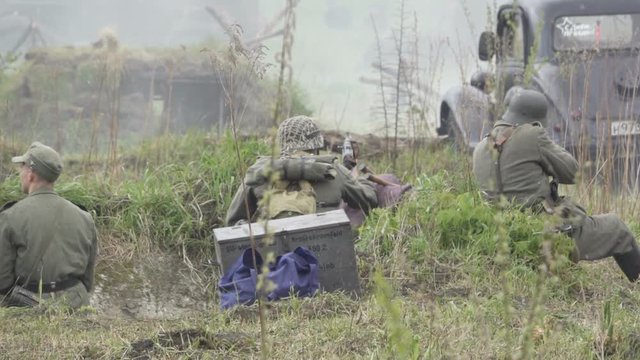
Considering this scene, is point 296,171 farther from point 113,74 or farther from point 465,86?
point 113,74

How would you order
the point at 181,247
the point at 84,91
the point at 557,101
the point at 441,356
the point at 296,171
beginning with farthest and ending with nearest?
the point at 84,91
the point at 557,101
the point at 181,247
the point at 296,171
the point at 441,356

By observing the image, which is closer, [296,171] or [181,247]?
[296,171]

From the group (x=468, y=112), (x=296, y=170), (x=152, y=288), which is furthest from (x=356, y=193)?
(x=468, y=112)

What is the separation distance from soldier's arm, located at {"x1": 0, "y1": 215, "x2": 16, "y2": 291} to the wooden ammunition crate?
3.56 ft

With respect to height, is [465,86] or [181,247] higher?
[465,86]

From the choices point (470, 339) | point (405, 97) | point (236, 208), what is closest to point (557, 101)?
point (405, 97)

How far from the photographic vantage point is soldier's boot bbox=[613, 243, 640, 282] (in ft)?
23.8

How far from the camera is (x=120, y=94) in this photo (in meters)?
13.6

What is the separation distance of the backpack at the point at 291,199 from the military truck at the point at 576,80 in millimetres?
1618

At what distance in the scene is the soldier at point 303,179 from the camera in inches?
271

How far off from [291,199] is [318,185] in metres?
0.29

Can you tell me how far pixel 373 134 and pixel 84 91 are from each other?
525 centimetres

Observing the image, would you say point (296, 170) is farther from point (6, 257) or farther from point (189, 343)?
point (189, 343)

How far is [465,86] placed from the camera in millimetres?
8562
